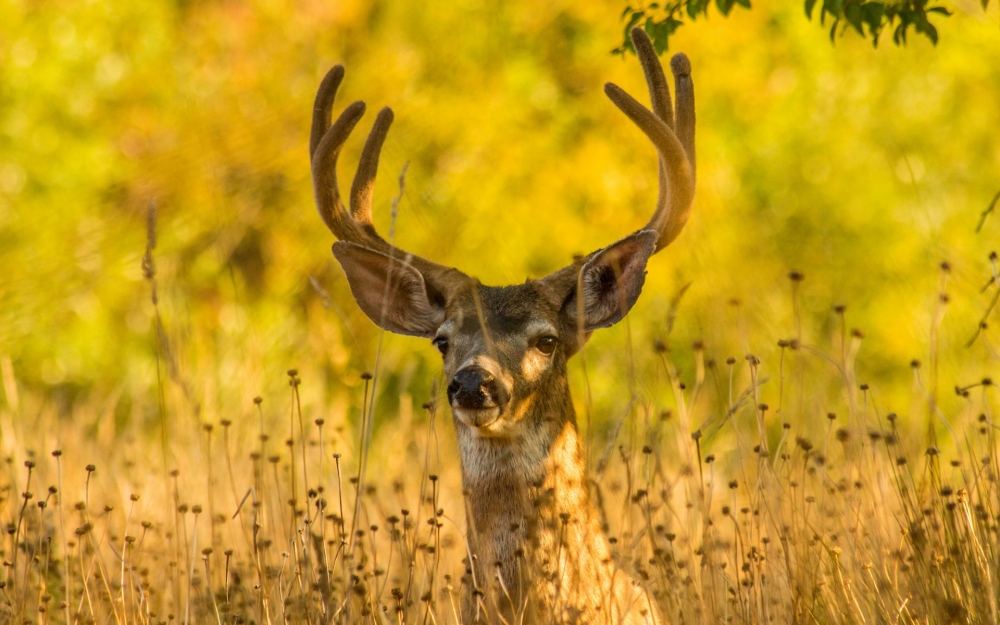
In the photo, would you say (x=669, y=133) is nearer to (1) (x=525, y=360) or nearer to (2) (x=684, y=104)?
(2) (x=684, y=104)

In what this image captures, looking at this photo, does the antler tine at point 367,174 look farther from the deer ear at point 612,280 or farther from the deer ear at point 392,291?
the deer ear at point 612,280

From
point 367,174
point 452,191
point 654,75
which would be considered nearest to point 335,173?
point 367,174

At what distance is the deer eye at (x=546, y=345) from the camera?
5.15 metres

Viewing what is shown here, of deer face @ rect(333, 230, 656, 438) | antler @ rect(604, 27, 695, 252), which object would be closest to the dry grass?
deer face @ rect(333, 230, 656, 438)

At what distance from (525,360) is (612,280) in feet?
2.18

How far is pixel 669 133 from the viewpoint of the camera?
541cm

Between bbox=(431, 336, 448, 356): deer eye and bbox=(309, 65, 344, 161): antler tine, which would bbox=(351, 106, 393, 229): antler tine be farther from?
bbox=(431, 336, 448, 356): deer eye

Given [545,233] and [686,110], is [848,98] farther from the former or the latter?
[686,110]

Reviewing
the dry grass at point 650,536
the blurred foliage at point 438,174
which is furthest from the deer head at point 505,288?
the blurred foliage at point 438,174

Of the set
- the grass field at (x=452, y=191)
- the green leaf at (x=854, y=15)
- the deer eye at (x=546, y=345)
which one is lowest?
the deer eye at (x=546, y=345)

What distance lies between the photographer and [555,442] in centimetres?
499

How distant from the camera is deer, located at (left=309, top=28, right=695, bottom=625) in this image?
4.66 meters

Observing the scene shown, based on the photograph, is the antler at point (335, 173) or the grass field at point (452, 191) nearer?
the antler at point (335, 173)

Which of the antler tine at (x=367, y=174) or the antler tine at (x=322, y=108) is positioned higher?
the antler tine at (x=322, y=108)
